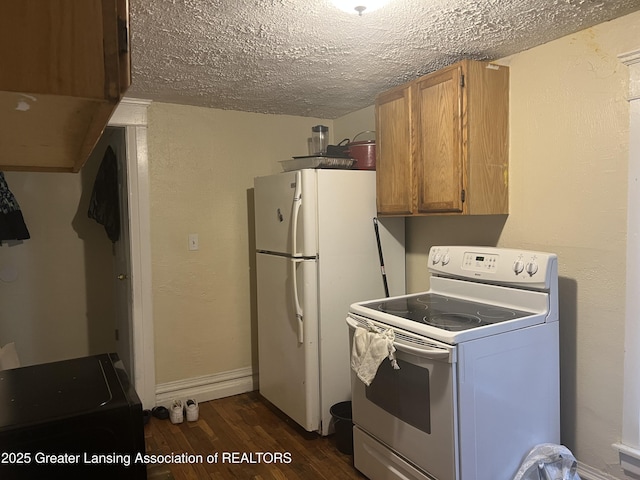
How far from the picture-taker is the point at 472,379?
169 centimetres

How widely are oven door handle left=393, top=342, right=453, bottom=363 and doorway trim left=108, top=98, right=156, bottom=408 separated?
1.89 meters

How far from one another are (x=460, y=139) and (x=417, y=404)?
123 centimetres

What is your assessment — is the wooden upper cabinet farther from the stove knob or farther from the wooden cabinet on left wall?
the wooden cabinet on left wall

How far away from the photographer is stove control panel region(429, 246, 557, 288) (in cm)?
188

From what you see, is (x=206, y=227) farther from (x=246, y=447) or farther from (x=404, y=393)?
(x=404, y=393)

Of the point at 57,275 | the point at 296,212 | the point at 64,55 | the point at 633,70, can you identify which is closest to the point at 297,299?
the point at 296,212

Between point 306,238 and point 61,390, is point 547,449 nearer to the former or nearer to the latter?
Answer: point 306,238

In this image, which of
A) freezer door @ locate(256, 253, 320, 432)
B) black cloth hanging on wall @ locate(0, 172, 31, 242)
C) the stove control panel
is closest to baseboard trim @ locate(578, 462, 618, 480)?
the stove control panel

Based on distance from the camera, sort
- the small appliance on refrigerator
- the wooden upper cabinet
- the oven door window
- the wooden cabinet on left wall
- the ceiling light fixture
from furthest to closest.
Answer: the small appliance on refrigerator → the wooden upper cabinet → the oven door window → the ceiling light fixture → the wooden cabinet on left wall

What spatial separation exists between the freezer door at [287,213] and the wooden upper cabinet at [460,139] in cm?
59

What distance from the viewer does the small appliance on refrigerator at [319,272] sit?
256 cm

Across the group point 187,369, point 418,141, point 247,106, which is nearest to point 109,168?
point 247,106

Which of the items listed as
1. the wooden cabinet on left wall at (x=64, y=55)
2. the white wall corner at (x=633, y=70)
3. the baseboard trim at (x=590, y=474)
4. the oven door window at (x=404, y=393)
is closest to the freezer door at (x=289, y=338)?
the oven door window at (x=404, y=393)

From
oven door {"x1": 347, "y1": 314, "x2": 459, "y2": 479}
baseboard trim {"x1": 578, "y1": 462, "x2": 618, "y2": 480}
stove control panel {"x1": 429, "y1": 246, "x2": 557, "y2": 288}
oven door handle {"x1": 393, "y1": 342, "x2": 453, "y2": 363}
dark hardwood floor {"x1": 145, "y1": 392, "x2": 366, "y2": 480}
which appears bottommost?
dark hardwood floor {"x1": 145, "y1": 392, "x2": 366, "y2": 480}
